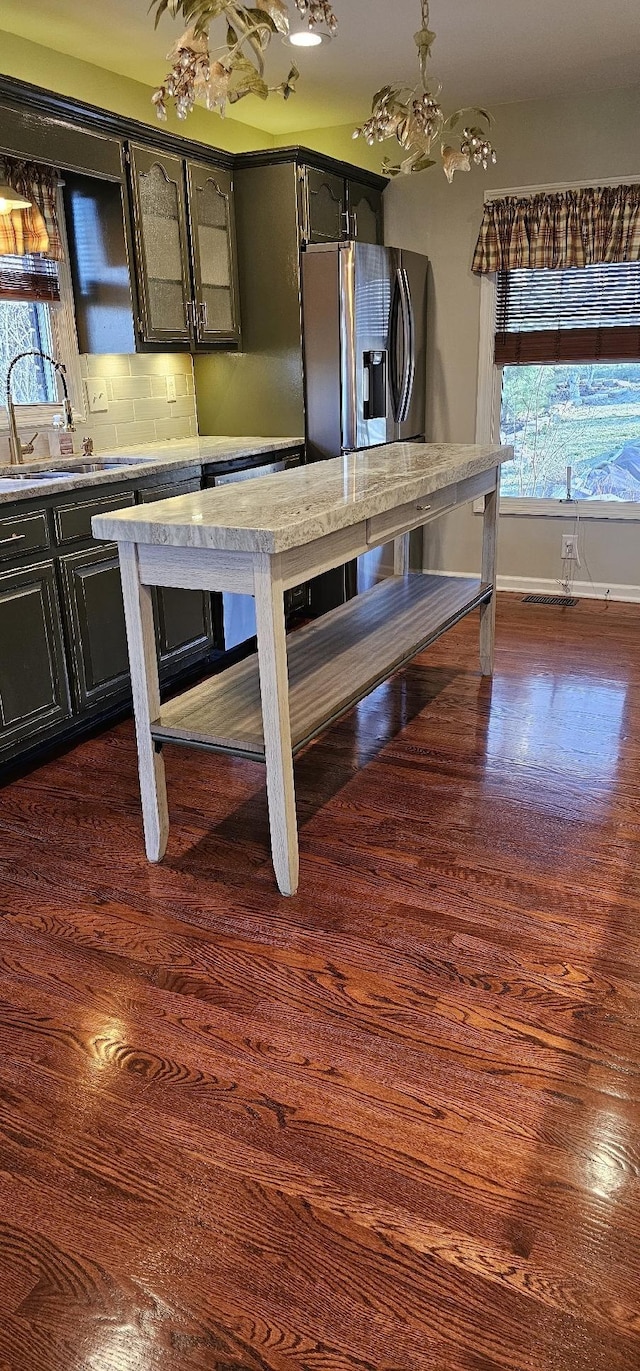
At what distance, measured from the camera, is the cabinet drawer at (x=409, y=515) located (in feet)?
8.50

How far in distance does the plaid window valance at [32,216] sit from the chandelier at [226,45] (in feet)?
6.99

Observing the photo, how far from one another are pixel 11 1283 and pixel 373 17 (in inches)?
157

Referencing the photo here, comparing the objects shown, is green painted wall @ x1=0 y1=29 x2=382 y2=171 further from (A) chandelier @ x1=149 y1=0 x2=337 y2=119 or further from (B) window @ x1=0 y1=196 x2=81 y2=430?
(A) chandelier @ x1=149 y1=0 x2=337 y2=119

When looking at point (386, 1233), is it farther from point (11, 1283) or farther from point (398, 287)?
point (398, 287)

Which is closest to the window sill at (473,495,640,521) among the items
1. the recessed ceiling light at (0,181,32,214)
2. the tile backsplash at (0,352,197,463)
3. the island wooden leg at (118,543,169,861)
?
the tile backsplash at (0,352,197,463)

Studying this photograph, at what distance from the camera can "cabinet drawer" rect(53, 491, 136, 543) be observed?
3.14 meters

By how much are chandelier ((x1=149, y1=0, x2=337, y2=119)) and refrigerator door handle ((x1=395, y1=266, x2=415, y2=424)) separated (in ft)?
10.7

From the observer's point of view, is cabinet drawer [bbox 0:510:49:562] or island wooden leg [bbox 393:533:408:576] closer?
cabinet drawer [bbox 0:510:49:562]

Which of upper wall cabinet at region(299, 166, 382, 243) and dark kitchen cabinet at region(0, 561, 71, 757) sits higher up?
upper wall cabinet at region(299, 166, 382, 243)

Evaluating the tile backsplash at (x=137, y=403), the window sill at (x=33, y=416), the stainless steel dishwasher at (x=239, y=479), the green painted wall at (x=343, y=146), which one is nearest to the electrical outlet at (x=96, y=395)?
the tile backsplash at (x=137, y=403)

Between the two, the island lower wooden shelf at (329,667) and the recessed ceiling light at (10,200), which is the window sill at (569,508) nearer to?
the island lower wooden shelf at (329,667)

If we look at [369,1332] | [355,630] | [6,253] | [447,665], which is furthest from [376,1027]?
[6,253]

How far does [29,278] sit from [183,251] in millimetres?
729

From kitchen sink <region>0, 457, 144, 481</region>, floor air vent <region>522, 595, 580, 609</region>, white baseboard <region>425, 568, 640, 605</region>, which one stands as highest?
kitchen sink <region>0, 457, 144, 481</region>
